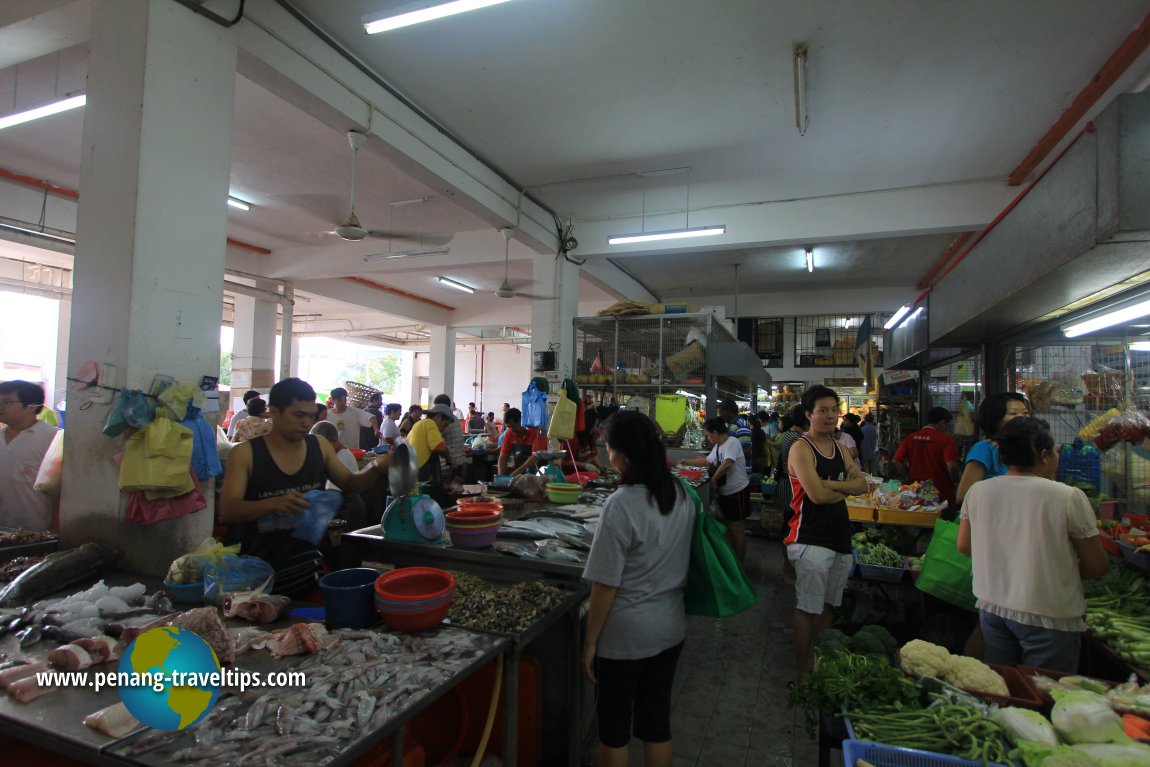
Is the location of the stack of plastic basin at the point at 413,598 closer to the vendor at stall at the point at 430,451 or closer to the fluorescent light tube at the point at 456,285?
the vendor at stall at the point at 430,451

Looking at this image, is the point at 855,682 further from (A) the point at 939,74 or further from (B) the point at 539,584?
(A) the point at 939,74

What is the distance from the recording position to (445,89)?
→ 515cm

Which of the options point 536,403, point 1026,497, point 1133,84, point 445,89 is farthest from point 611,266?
point 1026,497

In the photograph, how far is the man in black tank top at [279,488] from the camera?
249 centimetres

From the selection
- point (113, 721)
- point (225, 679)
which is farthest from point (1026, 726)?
point (113, 721)

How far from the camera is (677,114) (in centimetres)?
541

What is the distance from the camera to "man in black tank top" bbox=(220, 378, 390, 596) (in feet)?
8.18

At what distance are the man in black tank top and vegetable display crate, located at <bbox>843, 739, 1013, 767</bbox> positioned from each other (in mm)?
2157

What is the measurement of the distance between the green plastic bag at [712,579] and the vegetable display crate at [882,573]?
2.38 m

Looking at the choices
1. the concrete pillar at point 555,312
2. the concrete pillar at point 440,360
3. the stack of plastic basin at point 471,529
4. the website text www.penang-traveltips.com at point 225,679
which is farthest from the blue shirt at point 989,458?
the concrete pillar at point 440,360

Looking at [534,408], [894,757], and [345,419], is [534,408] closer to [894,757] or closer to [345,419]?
[345,419]

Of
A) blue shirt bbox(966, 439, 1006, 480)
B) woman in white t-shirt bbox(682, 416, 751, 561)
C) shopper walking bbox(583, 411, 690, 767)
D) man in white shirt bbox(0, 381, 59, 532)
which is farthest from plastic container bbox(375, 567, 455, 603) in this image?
woman in white t-shirt bbox(682, 416, 751, 561)

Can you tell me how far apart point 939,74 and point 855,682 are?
495 cm

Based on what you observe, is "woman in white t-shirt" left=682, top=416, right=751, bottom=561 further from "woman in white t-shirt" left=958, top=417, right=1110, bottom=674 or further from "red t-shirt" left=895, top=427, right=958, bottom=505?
"woman in white t-shirt" left=958, top=417, right=1110, bottom=674
